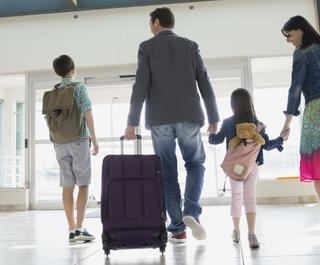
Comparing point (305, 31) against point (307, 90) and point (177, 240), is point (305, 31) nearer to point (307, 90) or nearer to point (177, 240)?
point (307, 90)

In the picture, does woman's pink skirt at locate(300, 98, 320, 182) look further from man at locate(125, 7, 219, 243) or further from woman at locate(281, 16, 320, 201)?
man at locate(125, 7, 219, 243)

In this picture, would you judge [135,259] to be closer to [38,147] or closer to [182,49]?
[182,49]

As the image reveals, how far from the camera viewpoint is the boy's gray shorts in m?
2.27

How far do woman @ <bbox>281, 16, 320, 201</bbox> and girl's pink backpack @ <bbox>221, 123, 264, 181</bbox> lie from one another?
0.62 feet

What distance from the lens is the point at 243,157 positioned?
1925mm

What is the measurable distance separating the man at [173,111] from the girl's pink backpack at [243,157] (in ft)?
0.81

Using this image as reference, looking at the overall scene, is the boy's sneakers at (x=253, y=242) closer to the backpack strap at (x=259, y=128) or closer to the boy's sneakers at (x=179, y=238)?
the boy's sneakers at (x=179, y=238)

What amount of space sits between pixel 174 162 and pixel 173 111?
0.99 feet

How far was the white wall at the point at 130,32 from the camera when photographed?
4.90m

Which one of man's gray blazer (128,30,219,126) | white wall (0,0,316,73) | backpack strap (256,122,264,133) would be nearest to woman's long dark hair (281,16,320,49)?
backpack strap (256,122,264,133)

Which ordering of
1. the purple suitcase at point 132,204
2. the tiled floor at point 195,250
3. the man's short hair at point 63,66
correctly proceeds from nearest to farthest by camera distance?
the tiled floor at point 195,250 < the purple suitcase at point 132,204 < the man's short hair at point 63,66

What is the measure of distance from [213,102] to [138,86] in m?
0.46

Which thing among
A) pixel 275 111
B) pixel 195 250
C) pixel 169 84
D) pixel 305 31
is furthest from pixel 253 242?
pixel 275 111

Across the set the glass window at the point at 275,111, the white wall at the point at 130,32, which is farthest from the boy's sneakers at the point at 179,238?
the glass window at the point at 275,111
